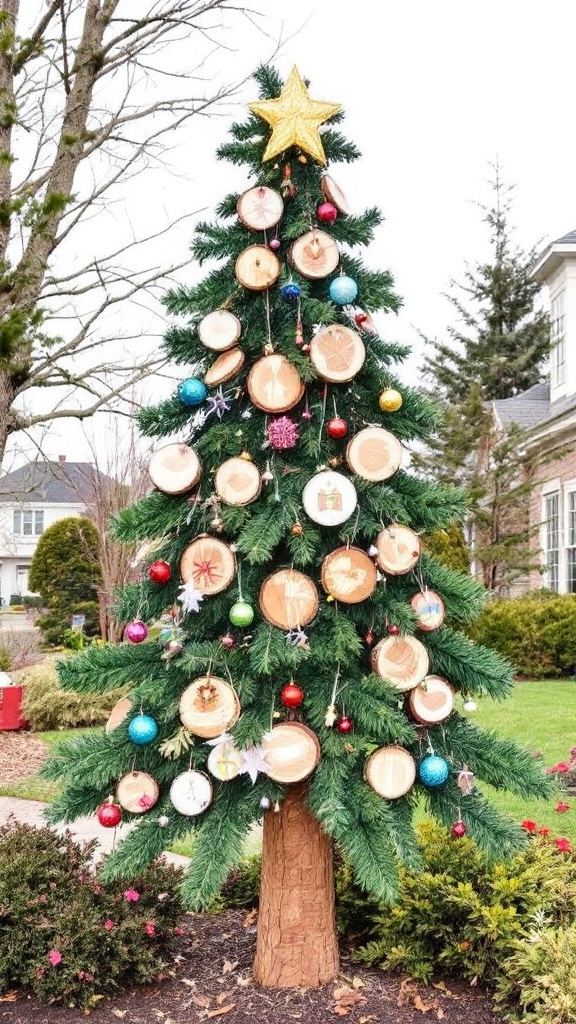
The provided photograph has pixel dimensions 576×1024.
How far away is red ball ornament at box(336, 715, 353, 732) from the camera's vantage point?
9.77 ft

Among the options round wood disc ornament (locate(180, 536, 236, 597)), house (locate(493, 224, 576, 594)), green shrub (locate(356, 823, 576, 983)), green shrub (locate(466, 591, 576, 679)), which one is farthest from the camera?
house (locate(493, 224, 576, 594))

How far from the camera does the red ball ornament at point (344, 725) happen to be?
9.77ft

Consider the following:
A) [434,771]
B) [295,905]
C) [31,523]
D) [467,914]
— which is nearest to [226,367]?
[434,771]

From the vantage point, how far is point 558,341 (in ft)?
54.3

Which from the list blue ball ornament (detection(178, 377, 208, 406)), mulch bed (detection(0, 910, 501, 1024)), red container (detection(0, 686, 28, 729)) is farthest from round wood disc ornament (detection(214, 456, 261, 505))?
red container (detection(0, 686, 28, 729))

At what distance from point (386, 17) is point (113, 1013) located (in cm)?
623

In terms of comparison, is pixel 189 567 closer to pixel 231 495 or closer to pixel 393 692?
pixel 231 495

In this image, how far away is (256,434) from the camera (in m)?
3.20

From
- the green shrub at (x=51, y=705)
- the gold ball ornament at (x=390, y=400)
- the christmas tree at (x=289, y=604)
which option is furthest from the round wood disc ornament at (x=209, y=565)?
the green shrub at (x=51, y=705)

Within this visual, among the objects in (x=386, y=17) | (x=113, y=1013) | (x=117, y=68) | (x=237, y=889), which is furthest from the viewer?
(x=117, y=68)

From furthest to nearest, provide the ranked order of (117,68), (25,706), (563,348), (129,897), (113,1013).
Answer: (563,348), (25,706), (117,68), (129,897), (113,1013)

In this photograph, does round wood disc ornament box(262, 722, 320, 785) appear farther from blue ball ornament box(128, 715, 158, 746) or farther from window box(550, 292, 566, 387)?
window box(550, 292, 566, 387)

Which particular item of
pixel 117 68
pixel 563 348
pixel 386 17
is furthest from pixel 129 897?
pixel 563 348

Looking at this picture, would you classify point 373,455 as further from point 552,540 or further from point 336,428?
point 552,540
